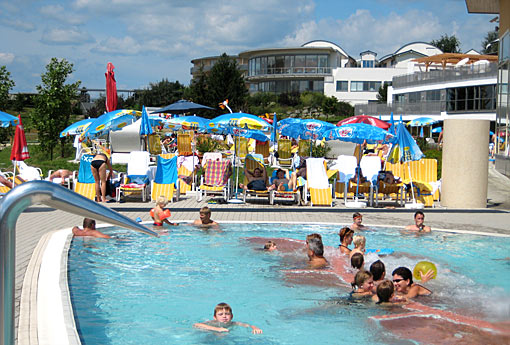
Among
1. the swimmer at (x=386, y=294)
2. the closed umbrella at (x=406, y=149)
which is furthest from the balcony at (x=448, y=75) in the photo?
the swimmer at (x=386, y=294)

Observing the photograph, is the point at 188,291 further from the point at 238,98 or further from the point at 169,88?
the point at 169,88

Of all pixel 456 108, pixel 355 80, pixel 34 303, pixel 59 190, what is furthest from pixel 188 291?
pixel 355 80

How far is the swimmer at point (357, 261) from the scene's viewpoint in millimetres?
7719

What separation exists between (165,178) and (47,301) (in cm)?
849

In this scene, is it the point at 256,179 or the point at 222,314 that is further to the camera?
the point at 256,179

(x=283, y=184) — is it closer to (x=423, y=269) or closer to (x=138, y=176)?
(x=138, y=176)

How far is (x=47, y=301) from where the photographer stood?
5.10 m

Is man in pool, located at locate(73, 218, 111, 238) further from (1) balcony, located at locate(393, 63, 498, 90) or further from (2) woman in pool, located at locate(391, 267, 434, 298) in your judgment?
(1) balcony, located at locate(393, 63, 498, 90)

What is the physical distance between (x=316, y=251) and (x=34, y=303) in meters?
4.35

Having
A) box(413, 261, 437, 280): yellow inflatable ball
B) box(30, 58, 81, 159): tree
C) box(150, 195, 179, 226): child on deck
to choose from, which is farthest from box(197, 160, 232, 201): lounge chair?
box(30, 58, 81, 159): tree

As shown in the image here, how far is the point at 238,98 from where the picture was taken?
49875 millimetres

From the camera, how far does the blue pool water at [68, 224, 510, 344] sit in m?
5.89

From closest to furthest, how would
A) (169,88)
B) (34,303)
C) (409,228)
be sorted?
(34,303), (409,228), (169,88)

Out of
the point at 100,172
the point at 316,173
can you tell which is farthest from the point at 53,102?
the point at 316,173
